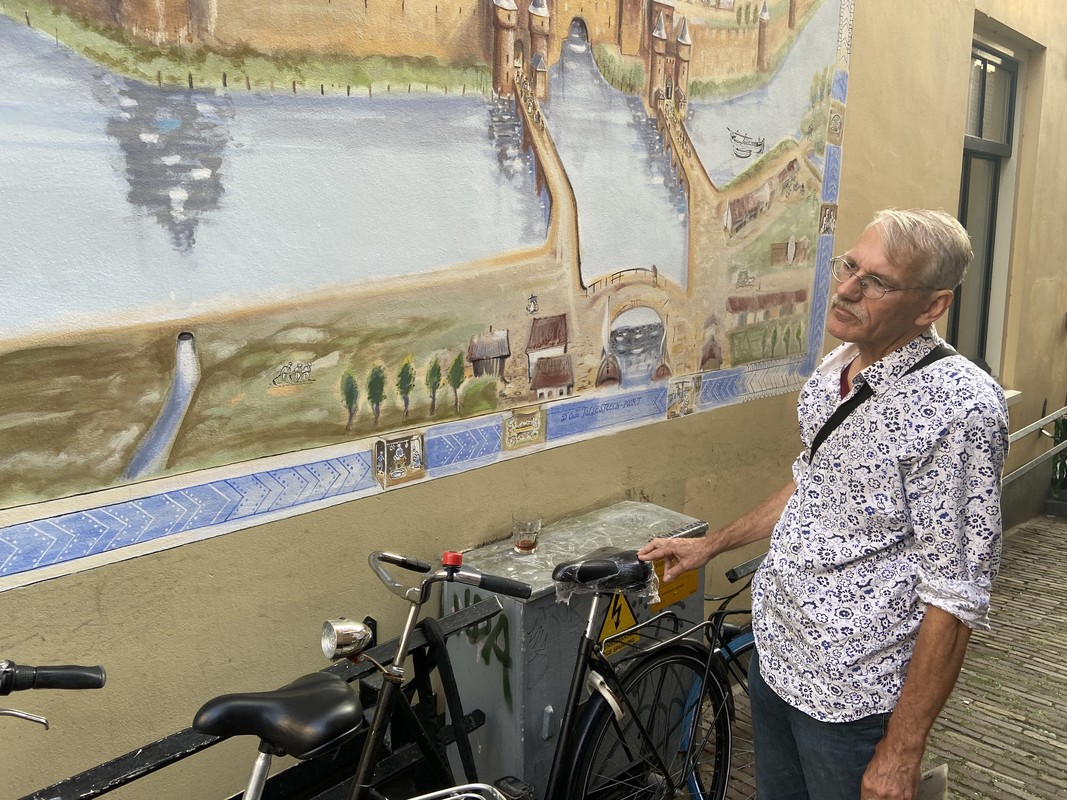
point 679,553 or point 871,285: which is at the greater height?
point 871,285

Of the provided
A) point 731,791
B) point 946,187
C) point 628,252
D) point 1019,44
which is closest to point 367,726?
point 731,791

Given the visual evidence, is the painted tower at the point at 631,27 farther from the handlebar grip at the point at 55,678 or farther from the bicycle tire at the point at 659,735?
the handlebar grip at the point at 55,678

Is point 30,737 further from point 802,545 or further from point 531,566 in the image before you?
point 802,545

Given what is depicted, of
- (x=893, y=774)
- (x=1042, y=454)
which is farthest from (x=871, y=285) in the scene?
(x=1042, y=454)

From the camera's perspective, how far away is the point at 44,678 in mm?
1487

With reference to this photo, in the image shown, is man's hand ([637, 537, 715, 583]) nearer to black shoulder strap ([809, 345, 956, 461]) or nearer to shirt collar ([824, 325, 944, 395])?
black shoulder strap ([809, 345, 956, 461])

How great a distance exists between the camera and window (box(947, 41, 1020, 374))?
6.87 metres

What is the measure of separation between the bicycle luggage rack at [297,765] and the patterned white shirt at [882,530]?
883 millimetres

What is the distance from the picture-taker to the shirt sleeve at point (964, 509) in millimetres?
Answer: 1705

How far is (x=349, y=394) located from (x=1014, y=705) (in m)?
3.53

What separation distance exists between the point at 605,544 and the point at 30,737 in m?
1.80

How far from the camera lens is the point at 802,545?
1967mm

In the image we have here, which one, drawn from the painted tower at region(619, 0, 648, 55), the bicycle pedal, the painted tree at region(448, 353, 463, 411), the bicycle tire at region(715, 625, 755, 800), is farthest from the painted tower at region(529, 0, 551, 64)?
the bicycle pedal

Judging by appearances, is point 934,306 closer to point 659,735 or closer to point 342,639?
point 342,639
